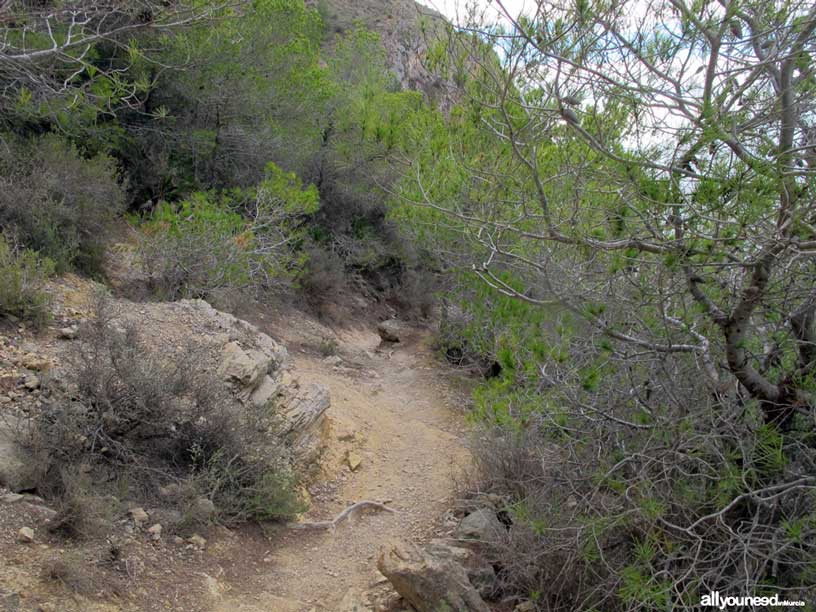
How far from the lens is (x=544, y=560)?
12.7ft

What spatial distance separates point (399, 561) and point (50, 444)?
2.27 meters

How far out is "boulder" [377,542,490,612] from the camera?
3715mm

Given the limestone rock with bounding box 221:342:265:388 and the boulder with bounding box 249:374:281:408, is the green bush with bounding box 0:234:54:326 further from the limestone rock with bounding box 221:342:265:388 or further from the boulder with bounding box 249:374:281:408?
the boulder with bounding box 249:374:281:408

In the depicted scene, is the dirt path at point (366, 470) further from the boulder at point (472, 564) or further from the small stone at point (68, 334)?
the small stone at point (68, 334)

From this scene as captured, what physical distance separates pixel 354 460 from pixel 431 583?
280 cm

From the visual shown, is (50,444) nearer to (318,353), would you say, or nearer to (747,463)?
(747,463)

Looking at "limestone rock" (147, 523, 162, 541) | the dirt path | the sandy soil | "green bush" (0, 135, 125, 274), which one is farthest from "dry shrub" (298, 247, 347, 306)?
"limestone rock" (147, 523, 162, 541)

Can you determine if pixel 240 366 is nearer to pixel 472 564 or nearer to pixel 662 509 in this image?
pixel 472 564

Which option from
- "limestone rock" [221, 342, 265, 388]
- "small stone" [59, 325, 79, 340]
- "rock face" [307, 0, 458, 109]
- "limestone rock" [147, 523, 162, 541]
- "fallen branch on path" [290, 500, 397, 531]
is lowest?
"fallen branch on path" [290, 500, 397, 531]

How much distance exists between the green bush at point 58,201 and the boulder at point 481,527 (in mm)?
5339

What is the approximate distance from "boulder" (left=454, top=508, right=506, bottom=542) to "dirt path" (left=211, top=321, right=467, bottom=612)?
1.29 feet

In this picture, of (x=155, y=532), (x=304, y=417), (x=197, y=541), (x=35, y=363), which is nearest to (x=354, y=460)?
(x=304, y=417)

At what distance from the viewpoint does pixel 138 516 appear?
4.13 m

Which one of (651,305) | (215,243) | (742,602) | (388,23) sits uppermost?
(388,23)
